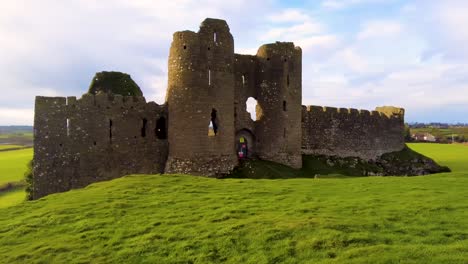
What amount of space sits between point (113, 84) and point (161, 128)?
6374 mm

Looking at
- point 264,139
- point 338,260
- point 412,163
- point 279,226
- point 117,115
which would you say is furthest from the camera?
point 412,163

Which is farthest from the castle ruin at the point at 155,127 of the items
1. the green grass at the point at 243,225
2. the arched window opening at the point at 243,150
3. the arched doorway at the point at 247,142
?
the green grass at the point at 243,225

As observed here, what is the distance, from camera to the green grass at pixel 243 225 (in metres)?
9.51

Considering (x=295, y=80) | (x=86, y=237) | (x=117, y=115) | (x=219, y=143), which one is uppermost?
(x=295, y=80)

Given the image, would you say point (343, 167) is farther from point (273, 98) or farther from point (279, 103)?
point (273, 98)

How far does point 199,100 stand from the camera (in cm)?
2716

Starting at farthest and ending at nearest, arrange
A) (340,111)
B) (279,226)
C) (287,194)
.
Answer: (340,111), (287,194), (279,226)

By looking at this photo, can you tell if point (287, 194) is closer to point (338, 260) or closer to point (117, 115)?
point (338, 260)

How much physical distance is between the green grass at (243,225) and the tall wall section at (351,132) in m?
23.4

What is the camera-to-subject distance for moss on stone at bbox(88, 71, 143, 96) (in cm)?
3212

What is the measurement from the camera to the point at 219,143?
28.0 m

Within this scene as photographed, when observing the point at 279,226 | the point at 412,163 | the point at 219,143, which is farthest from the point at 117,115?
the point at 412,163

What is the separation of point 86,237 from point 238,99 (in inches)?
879

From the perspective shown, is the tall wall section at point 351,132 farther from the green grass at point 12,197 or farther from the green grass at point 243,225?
the green grass at point 12,197
